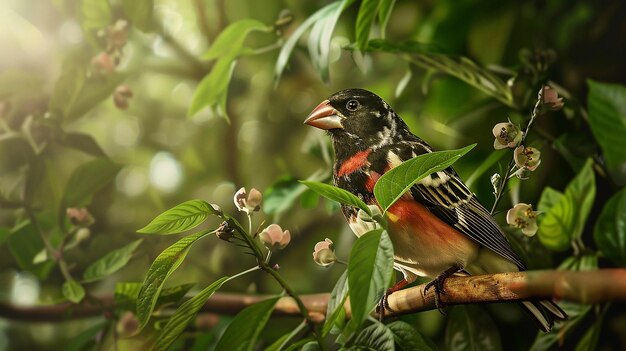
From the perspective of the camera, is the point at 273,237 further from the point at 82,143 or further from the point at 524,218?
the point at 82,143

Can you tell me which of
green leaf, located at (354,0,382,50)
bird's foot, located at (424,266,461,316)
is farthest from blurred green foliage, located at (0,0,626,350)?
bird's foot, located at (424,266,461,316)

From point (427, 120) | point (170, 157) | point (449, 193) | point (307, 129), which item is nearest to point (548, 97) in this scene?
point (449, 193)

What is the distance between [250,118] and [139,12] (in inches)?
7.6

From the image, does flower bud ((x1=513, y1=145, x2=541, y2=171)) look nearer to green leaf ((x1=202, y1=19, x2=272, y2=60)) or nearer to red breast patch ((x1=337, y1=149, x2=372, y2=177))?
red breast patch ((x1=337, y1=149, x2=372, y2=177))

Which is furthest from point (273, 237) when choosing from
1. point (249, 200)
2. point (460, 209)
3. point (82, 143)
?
point (82, 143)

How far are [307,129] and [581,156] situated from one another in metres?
0.34

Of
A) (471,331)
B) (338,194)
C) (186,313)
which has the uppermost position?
(338,194)

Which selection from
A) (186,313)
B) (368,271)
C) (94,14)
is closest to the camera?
(368,271)

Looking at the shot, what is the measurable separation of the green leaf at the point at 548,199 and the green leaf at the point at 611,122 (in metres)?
0.07

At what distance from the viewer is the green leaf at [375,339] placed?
45 cm

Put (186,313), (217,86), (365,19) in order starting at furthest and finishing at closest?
(217,86) → (365,19) → (186,313)

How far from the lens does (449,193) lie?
1.69 ft

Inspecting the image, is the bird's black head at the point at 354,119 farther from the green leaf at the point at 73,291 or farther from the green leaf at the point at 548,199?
the green leaf at the point at 73,291

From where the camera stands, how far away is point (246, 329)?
0.49 meters
